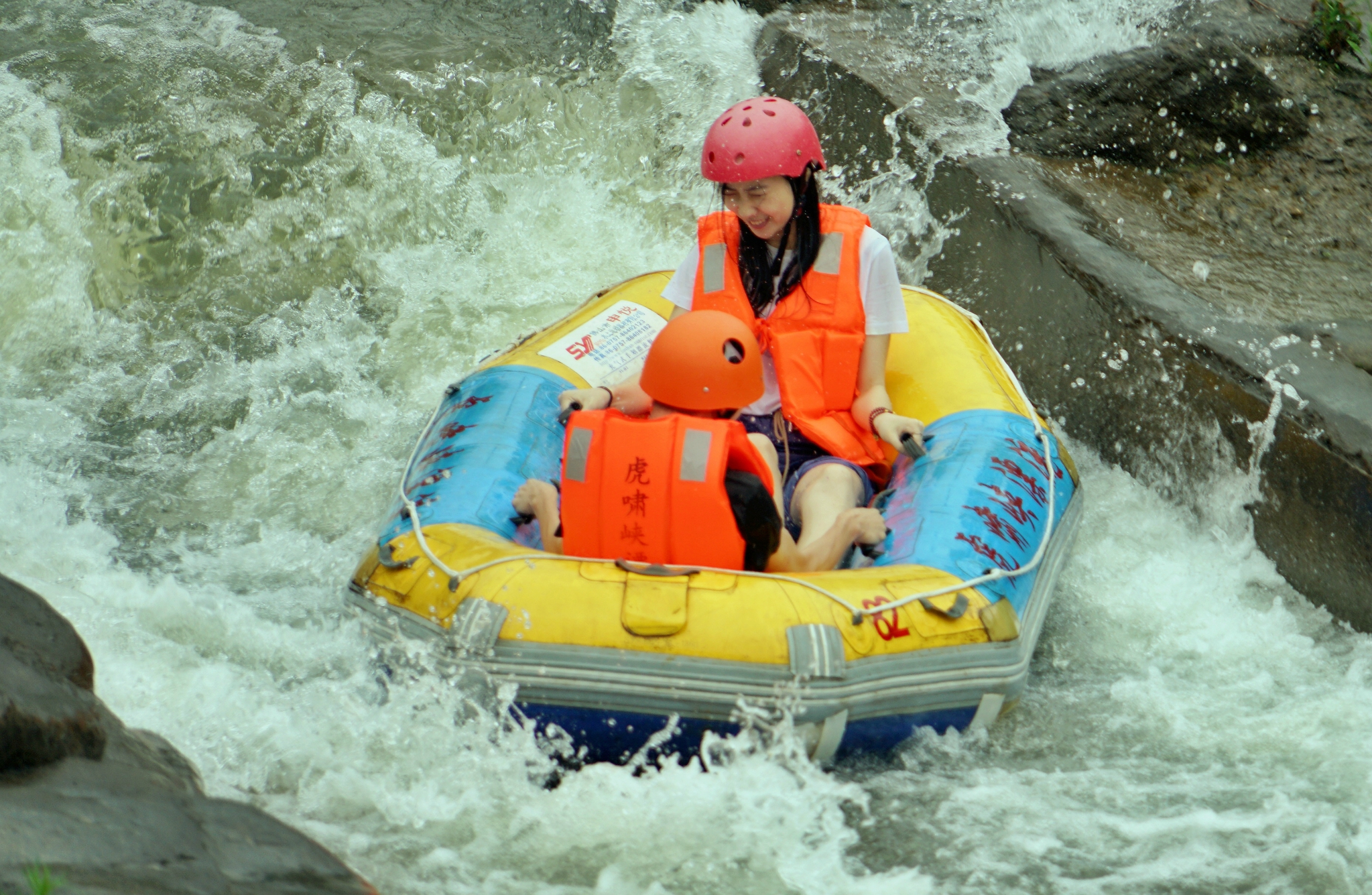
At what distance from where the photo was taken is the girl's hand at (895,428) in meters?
3.36

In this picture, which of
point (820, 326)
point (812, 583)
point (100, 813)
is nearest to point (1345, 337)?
point (820, 326)

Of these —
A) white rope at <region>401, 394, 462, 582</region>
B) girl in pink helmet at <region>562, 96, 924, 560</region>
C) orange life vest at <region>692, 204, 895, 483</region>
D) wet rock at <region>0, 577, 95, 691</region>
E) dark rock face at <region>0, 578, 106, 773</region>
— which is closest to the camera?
dark rock face at <region>0, 578, 106, 773</region>

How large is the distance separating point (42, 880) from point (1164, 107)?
537 centimetres

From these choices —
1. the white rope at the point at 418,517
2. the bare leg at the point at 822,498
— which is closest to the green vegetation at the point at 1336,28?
the bare leg at the point at 822,498

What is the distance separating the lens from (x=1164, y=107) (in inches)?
220

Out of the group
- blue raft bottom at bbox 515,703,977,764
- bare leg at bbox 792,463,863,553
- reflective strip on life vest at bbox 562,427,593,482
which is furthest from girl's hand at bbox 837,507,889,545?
reflective strip on life vest at bbox 562,427,593,482

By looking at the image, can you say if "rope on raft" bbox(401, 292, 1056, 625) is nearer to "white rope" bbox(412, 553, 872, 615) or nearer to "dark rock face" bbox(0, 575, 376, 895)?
"white rope" bbox(412, 553, 872, 615)

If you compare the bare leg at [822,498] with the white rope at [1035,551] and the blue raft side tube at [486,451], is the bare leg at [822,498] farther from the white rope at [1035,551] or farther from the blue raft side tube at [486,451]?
the blue raft side tube at [486,451]

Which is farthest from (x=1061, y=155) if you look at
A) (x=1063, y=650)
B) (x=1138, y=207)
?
(x=1063, y=650)

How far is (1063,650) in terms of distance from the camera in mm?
3594

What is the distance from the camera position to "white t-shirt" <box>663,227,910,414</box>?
3.46 metres

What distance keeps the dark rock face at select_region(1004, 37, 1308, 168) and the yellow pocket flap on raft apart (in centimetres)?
342

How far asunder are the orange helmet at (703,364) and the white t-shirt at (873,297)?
656 mm

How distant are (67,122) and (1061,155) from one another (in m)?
4.46
